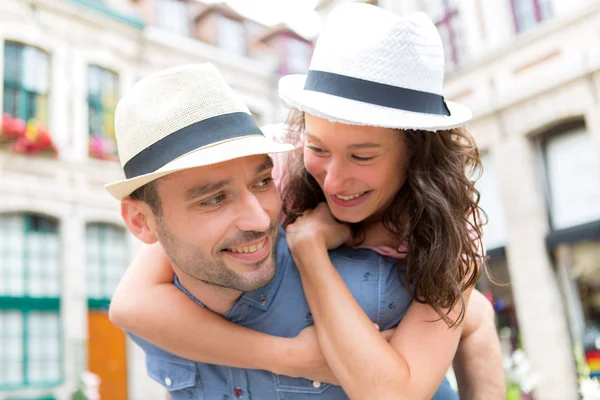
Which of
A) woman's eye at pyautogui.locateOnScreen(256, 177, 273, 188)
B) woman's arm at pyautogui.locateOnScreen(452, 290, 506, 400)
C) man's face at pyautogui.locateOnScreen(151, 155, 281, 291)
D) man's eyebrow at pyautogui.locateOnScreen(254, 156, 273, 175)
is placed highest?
man's eyebrow at pyautogui.locateOnScreen(254, 156, 273, 175)

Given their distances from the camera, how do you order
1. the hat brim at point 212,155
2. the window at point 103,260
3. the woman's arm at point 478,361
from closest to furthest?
the hat brim at point 212,155
the woman's arm at point 478,361
the window at point 103,260

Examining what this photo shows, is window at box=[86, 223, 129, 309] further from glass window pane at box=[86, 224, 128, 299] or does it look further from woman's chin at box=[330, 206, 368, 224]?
woman's chin at box=[330, 206, 368, 224]

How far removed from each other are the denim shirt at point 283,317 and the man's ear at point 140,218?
15 cm

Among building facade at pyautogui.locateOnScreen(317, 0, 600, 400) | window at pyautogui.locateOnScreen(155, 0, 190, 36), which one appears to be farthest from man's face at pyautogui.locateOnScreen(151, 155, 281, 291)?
window at pyautogui.locateOnScreen(155, 0, 190, 36)

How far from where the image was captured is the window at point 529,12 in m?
6.88

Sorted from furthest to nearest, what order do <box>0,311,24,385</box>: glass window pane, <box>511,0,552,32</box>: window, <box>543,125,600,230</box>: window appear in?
<box>0,311,24,385</box>: glass window pane → <box>511,0,552,32</box>: window → <box>543,125,600,230</box>: window

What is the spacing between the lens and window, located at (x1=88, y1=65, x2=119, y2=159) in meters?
8.67

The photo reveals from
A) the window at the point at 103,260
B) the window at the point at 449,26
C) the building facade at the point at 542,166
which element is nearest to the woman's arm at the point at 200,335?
the building facade at the point at 542,166

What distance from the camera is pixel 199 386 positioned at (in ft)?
4.86

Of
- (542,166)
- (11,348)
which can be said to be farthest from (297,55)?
(11,348)

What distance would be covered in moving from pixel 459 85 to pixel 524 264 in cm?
245

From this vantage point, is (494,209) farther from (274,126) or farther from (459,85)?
(274,126)

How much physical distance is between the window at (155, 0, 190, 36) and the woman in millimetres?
8965

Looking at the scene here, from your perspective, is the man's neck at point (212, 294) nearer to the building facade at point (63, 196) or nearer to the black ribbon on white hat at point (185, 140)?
the black ribbon on white hat at point (185, 140)
